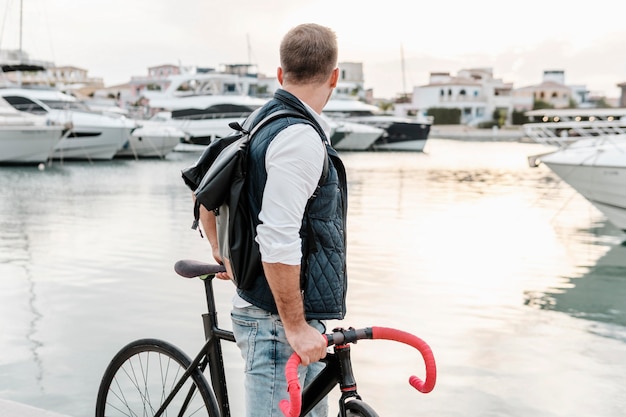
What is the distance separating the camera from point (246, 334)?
2.30 meters

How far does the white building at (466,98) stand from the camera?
102125 millimetres

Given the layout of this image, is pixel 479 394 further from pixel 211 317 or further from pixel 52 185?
pixel 52 185

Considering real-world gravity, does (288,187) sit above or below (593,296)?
above

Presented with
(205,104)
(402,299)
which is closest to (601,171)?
(402,299)

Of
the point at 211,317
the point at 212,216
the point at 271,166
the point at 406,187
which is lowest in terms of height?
the point at 406,187

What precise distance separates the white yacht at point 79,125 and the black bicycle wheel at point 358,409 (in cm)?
2897

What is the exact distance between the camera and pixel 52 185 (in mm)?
20578

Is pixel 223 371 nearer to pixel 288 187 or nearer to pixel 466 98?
pixel 288 187

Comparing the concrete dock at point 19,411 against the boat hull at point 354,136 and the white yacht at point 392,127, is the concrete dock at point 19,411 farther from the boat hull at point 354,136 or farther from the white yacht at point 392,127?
the white yacht at point 392,127

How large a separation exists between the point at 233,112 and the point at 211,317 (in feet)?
127

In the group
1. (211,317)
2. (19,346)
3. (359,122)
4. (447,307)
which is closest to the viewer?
(211,317)

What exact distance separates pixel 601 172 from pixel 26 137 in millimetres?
20836

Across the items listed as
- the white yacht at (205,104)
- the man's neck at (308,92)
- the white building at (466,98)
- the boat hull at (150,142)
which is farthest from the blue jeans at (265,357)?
the white building at (466,98)

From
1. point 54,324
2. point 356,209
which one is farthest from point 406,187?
point 54,324
